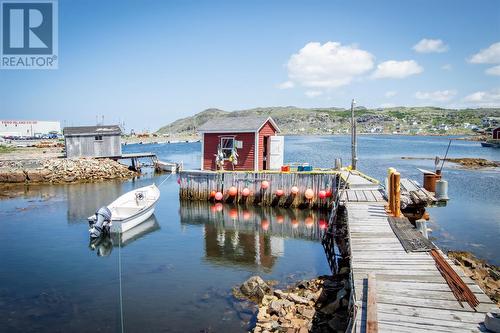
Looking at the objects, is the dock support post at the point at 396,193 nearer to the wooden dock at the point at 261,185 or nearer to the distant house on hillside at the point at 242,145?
the wooden dock at the point at 261,185

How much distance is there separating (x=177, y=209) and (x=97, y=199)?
328 inches

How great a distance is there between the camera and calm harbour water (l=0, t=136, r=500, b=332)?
12.8 meters

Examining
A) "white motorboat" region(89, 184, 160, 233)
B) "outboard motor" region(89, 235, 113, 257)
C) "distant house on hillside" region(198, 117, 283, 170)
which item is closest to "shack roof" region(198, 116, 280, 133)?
"distant house on hillside" region(198, 117, 283, 170)

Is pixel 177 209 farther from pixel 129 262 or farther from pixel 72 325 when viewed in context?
pixel 72 325

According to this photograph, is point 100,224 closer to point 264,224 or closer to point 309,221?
point 264,224

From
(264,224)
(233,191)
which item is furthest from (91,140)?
(264,224)

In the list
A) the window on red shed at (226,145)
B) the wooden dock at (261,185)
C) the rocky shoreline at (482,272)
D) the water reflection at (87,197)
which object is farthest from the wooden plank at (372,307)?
the water reflection at (87,197)

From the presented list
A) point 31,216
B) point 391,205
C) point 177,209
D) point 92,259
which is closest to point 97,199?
point 31,216

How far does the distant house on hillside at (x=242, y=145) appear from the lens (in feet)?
95.3

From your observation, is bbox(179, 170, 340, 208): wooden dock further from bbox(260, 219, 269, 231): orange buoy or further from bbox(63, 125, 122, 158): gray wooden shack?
bbox(63, 125, 122, 158): gray wooden shack

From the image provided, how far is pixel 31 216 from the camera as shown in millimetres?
26703

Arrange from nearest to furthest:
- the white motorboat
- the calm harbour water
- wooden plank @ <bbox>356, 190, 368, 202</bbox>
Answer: the calm harbour water, wooden plank @ <bbox>356, 190, 368, 202</bbox>, the white motorboat

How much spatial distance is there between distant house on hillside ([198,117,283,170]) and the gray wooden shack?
23.4 metres

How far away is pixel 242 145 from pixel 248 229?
8.09 meters
